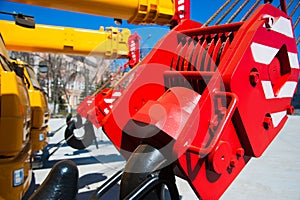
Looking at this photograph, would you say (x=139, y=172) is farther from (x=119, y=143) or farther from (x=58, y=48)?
(x=58, y=48)

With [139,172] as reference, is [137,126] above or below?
above

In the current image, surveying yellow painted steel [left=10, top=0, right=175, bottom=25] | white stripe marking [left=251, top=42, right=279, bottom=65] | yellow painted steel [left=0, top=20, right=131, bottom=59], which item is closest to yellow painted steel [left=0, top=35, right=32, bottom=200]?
yellow painted steel [left=10, top=0, right=175, bottom=25]

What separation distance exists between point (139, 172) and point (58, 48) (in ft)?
12.4

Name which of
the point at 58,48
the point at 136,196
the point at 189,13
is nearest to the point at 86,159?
the point at 58,48

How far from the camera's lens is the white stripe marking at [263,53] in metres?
1.67

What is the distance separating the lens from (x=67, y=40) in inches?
187

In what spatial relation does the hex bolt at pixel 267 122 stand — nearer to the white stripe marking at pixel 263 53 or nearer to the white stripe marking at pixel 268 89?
the white stripe marking at pixel 268 89

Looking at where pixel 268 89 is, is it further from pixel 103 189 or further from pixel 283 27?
pixel 103 189

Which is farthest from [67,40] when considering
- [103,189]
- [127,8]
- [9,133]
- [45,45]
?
[103,189]

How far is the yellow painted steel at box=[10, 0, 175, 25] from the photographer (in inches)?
109

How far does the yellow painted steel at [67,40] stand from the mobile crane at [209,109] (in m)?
3.02

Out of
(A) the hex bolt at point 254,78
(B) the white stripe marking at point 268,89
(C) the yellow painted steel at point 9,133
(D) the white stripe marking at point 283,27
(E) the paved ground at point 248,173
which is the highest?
(D) the white stripe marking at point 283,27

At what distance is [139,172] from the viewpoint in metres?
1.48

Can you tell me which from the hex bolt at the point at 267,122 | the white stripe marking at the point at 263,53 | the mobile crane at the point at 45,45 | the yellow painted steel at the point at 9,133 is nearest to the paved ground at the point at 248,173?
the mobile crane at the point at 45,45
